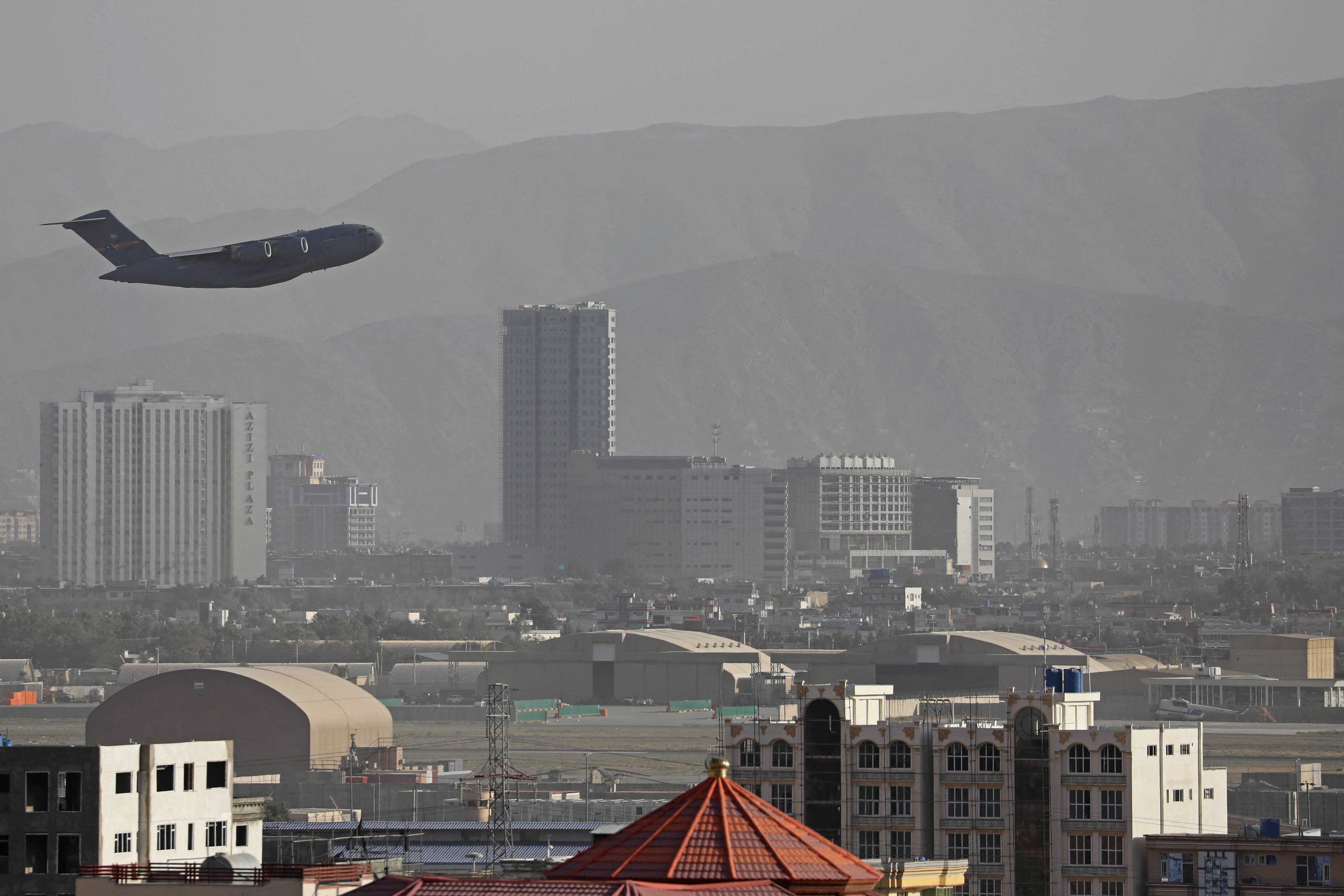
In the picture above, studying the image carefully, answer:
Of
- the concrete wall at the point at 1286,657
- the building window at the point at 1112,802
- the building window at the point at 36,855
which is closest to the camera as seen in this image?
the building window at the point at 36,855

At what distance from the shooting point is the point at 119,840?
Answer: 1871 inches

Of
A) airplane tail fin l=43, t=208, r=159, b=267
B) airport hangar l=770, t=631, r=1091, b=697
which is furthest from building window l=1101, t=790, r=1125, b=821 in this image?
airport hangar l=770, t=631, r=1091, b=697

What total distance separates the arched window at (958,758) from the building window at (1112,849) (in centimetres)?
397

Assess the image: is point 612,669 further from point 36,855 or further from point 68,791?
point 36,855

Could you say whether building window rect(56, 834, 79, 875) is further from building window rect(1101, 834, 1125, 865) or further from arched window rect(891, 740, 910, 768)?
building window rect(1101, 834, 1125, 865)

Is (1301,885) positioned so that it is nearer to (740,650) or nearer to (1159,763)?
(1159,763)

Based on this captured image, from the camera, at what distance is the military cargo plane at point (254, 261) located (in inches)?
3438

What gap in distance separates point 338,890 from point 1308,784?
67.5 m

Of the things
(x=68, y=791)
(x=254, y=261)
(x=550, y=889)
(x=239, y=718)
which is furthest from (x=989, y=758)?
(x=239, y=718)

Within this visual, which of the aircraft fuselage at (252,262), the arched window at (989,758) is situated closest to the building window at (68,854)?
the arched window at (989,758)

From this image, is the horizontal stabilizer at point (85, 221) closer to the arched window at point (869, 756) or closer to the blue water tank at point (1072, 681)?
the arched window at point (869, 756)

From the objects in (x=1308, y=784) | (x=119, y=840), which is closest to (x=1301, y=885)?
(x=119, y=840)

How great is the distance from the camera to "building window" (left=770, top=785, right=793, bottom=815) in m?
67.3

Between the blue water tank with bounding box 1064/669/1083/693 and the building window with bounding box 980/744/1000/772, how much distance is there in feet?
23.9
